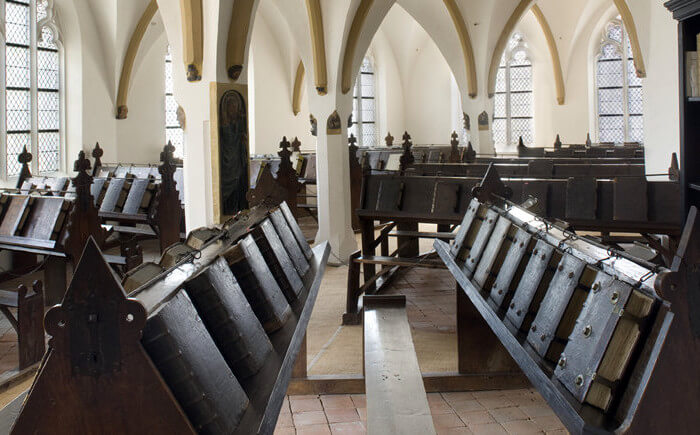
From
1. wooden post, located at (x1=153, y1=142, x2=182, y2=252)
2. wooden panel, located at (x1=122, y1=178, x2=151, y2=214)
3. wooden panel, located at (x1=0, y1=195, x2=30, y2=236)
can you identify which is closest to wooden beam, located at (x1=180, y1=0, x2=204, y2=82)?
wooden post, located at (x1=153, y1=142, x2=182, y2=252)

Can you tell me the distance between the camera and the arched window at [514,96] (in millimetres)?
22594

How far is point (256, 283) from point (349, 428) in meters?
1.53

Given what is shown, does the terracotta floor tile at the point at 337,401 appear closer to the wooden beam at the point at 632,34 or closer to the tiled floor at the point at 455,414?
the tiled floor at the point at 455,414

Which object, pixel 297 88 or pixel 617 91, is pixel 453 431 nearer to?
pixel 297 88

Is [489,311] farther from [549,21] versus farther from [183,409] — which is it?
[549,21]

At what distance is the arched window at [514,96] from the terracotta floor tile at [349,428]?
1941cm

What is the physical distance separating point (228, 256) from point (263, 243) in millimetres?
784

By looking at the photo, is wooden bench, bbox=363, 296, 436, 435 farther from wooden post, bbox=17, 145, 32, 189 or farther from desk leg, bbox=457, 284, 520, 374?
wooden post, bbox=17, 145, 32, 189

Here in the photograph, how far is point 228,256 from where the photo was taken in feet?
10.1

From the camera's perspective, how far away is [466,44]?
51.6ft

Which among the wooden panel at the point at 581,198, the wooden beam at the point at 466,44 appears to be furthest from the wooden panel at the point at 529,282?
the wooden beam at the point at 466,44

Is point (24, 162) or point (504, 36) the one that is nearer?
point (24, 162)

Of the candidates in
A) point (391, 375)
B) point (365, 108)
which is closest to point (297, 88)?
point (365, 108)

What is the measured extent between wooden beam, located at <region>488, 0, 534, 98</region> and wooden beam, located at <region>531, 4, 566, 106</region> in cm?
517
